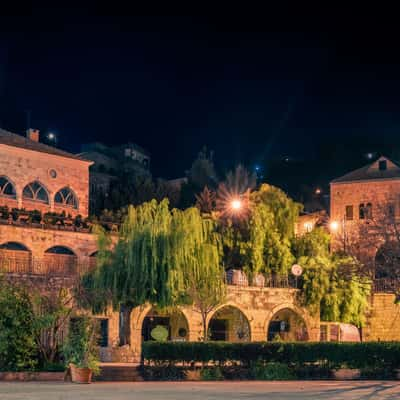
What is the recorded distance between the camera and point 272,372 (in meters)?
28.4

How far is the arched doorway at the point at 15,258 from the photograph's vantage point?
37156mm

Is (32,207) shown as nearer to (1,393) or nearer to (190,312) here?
(190,312)

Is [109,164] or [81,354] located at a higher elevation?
[109,164]

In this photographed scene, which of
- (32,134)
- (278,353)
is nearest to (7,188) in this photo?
(32,134)

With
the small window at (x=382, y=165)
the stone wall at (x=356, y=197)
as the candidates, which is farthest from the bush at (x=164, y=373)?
the small window at (x=382, y=165)

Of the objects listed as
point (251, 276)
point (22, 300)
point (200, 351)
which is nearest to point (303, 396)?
point (200, 351)

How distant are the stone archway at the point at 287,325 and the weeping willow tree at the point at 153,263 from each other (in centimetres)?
783

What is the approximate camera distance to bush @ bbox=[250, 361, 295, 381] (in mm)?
28266

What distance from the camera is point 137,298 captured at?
34062 mm

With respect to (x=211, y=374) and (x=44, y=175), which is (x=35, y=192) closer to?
(x=44, y=175)

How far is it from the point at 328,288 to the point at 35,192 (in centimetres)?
1680

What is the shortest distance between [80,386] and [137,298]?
36.7 ft

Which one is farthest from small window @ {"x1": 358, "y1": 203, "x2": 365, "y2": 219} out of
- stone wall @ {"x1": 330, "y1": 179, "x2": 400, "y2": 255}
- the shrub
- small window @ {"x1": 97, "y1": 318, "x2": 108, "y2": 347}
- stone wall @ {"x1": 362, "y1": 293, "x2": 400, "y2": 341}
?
the shrub

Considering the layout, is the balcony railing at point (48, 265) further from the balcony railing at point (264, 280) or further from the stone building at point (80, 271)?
the balcony railing at point (264, 280)
